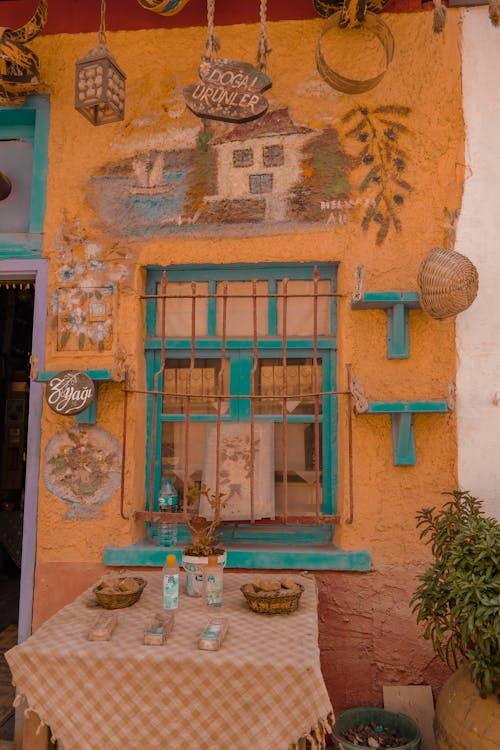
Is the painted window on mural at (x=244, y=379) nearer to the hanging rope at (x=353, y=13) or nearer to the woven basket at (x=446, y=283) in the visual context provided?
the woven basket at (x=446, y=283)

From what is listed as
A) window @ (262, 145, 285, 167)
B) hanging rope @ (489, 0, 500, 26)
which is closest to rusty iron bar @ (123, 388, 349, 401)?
window @ (262, 145, 285, 167)

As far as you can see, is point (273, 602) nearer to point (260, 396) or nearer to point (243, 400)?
point (260, 396)

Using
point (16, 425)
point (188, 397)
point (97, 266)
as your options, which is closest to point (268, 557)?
point (188, 397)

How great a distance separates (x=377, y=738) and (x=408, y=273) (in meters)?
2.61

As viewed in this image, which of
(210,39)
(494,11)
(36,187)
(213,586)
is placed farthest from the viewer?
(36,187)

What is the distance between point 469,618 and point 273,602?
897mm

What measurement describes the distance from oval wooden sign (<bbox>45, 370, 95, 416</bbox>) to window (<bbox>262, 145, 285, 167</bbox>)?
1781mm

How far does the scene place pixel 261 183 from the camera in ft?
12.8

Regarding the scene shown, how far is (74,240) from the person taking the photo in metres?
3.98

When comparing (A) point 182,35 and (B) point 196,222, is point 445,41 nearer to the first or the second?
(A) point 182,35

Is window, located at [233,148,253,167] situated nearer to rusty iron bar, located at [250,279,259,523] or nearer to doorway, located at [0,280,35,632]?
rusty iron bar, located at [250,279,259,523]

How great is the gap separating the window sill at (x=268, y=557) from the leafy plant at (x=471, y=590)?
1.61 feet

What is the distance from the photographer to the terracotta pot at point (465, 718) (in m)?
2.70

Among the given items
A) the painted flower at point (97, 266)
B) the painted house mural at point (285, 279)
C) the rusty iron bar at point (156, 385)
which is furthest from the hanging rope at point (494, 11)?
the painted flower at point (97, 266)
